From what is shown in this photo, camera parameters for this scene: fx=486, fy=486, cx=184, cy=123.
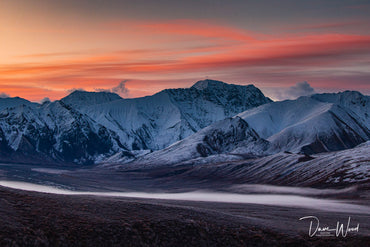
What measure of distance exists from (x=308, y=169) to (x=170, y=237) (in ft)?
539

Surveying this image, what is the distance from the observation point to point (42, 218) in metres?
35.3

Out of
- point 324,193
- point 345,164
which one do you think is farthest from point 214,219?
point 345,164

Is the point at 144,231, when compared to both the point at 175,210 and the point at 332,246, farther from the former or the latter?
the point at 332,246

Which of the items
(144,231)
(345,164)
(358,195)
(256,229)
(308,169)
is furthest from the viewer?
(308,169)

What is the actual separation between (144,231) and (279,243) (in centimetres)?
1104

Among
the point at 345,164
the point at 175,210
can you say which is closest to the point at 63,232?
the point at 175,210

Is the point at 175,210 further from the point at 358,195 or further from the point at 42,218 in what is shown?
the point at 358,195

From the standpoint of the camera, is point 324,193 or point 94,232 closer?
point 94,232

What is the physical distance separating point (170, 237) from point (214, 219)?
854 cm

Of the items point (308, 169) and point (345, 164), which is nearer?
point (345, 164)

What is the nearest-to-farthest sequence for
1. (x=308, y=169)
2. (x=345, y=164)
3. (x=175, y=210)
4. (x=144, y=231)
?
(x=144, y=231), (x=175, y=210), (x=345, y=164), (x=308, y=169)

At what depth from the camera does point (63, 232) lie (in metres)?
33.4

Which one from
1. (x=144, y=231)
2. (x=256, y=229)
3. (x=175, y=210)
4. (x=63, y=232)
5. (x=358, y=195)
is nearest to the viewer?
(x=63, y=232)

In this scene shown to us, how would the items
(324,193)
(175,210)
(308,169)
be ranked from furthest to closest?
(308,169) < (324,193) < (175,210)
